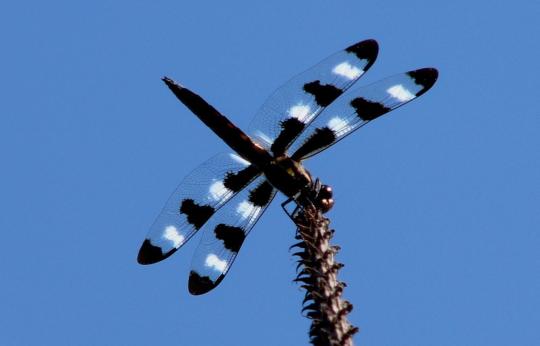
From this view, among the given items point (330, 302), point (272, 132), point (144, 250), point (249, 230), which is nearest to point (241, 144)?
point (272, 132)

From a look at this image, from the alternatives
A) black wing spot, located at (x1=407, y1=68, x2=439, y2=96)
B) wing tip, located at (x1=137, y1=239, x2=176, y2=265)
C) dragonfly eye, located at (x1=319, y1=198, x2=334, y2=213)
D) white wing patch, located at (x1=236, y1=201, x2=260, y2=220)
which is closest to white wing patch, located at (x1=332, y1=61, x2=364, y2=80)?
black wing spot, located at (x1=407, y1=68, x2=439, y2=96)

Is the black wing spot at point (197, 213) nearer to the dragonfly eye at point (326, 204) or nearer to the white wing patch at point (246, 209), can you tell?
the white wing patch at point (246, 209)

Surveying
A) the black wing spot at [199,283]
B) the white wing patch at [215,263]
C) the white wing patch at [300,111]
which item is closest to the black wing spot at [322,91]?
the white wing patch at [300,111]

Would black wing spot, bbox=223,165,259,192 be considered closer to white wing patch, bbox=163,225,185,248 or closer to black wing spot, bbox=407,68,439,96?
white wing patch, bbox=163,225,185,248

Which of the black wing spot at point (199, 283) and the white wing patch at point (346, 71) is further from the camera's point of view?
the white wing patch at point (346, 71)

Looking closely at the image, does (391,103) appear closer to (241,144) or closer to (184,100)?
(241,144)

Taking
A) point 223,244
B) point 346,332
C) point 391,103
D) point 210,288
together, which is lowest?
point 346,332

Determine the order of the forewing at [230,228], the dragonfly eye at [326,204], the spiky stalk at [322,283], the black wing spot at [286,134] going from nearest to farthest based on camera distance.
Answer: the spiky stalk at [322,283] → the dragonfly eye at [326,204] → the black wing spot at [286,134] → the forewing at [230,228]
